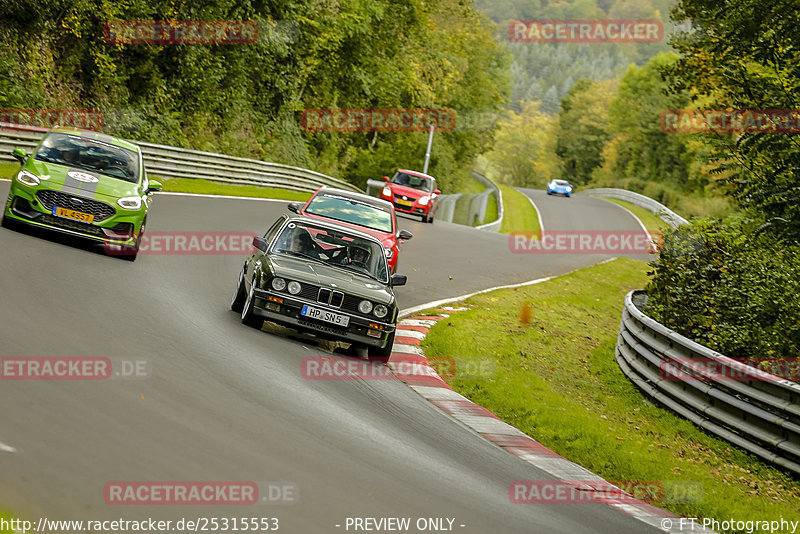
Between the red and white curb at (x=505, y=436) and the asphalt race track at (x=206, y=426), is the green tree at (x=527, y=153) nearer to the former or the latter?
the red and white curb at (x=505, y=436)

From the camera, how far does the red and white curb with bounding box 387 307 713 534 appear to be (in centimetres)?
712

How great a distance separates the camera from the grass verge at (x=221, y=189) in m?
26.6

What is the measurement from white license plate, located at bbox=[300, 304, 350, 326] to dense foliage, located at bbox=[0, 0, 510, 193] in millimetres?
18705

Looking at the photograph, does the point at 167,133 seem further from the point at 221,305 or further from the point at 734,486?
the point at 734,486

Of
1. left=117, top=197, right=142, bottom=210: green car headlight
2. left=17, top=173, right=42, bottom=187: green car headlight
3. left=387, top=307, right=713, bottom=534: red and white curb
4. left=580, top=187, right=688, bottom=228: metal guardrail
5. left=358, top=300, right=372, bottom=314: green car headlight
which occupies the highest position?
left=17, top=173, right=42, bottom=187: green car headlight

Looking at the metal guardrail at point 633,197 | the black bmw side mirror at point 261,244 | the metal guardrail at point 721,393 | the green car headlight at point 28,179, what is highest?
the green car headlight at point 28,179

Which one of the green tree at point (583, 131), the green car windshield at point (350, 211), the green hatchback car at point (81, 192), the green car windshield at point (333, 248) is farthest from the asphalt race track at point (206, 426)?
the green tree at point (583, 131)

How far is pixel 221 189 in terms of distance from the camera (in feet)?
94.8

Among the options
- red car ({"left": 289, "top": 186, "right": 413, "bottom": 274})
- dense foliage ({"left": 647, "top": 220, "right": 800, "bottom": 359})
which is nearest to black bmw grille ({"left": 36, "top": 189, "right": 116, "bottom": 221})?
red car ({"left": 289, "top": 186, "right": 413, "bottom": 274})

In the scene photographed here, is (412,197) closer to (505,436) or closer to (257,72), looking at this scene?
(257,72)

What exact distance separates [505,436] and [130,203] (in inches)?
274

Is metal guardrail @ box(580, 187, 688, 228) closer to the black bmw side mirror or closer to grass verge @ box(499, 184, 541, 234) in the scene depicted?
grass verge @ box(499, 184, 541, 234)

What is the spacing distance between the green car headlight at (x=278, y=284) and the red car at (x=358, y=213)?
4815 mm

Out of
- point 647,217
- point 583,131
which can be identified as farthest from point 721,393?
point 583,131
